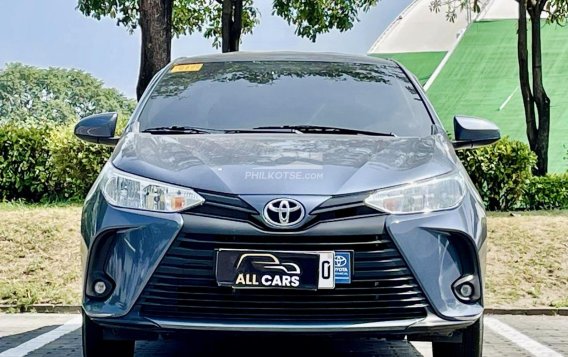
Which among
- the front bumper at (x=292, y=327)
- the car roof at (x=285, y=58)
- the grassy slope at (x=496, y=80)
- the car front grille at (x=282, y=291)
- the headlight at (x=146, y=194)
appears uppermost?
the car roof at (x=285, y=58)

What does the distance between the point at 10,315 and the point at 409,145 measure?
4.08 metres

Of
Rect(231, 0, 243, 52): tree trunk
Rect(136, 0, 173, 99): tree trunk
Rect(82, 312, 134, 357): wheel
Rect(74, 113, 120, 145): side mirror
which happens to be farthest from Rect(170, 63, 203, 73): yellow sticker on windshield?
Rect(231, 0, 243, 52): tree trunk

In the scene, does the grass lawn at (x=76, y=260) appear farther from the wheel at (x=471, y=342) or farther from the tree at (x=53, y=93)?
the tree at (x=53, y=93)

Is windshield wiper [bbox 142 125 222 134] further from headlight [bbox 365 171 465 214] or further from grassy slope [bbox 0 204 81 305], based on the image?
grassy slope [bbox 0 204 81 305]

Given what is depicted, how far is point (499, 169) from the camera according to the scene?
10.7 metres

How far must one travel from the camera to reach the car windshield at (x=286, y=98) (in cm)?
427

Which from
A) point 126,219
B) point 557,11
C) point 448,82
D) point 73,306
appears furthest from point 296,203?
point 448,82

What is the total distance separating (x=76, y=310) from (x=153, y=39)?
5.02 metres

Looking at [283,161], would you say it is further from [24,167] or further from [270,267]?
[24,167]

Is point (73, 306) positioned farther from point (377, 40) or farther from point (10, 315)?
point (377, 40)

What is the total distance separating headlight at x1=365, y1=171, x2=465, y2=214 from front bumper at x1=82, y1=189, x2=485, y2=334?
0.16 ft

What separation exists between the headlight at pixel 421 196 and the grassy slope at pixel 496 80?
21.6 m

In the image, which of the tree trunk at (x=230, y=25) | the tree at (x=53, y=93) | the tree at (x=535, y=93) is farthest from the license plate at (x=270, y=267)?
the tree at (x=53, y=93)

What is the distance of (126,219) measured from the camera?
11.0 feet
